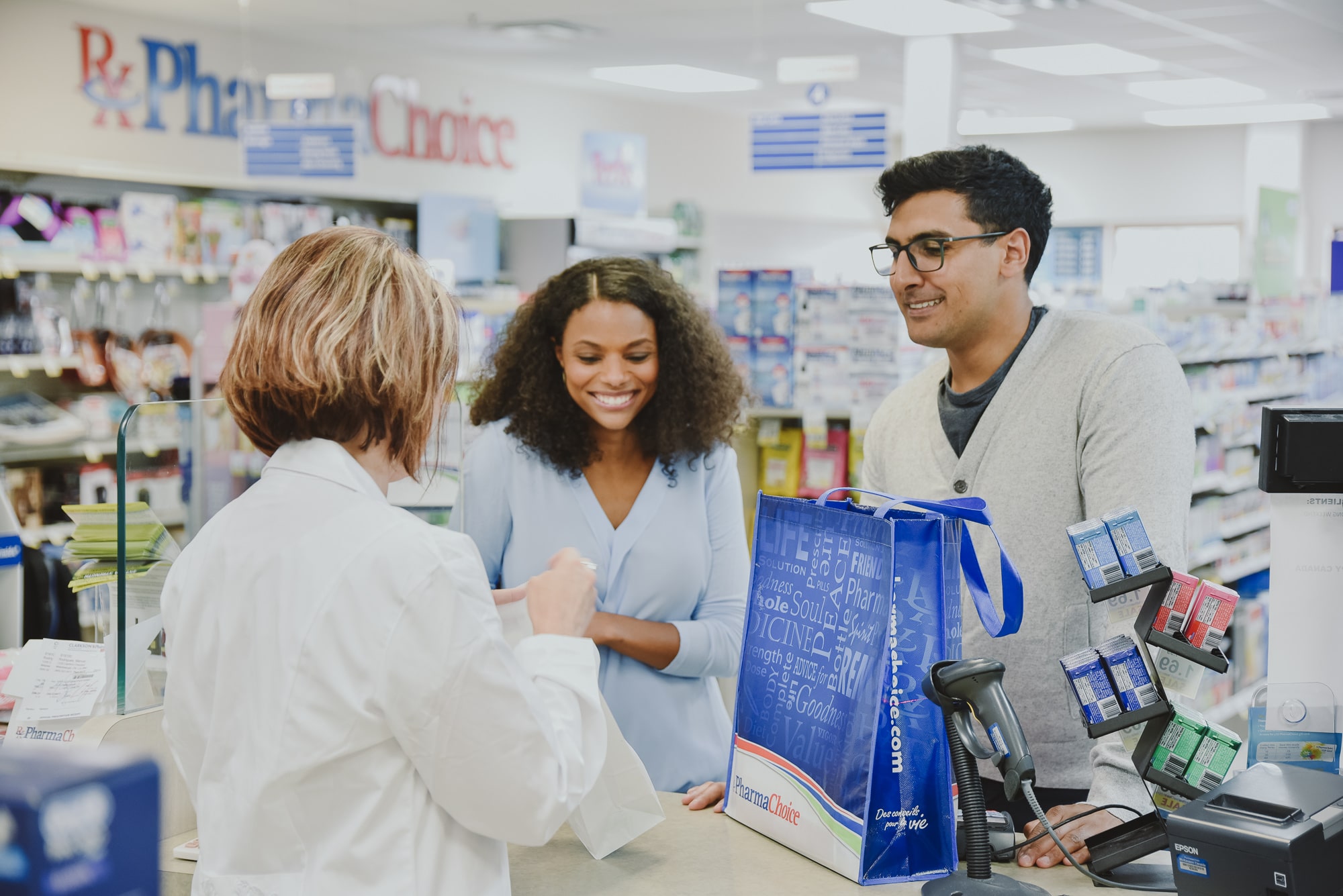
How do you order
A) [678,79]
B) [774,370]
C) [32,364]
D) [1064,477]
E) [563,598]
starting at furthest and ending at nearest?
[678,79] < [32,364] < [774,370] < [1064,477] < [563,598]

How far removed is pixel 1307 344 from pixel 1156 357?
22.6 feet

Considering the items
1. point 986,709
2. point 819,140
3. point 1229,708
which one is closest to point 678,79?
point 819,140

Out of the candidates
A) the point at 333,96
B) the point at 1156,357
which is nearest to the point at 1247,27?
the point at 333,96

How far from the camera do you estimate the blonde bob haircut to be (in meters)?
1.19

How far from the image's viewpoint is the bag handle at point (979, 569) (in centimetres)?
149

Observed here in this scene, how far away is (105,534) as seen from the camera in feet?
5.74

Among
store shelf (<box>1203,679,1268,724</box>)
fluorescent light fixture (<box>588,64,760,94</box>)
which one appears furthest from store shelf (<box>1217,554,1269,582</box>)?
fluorescent light fixture (<box>588,64,760,94</box>)

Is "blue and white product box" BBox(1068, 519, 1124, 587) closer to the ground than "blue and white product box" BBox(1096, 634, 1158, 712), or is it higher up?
higher up

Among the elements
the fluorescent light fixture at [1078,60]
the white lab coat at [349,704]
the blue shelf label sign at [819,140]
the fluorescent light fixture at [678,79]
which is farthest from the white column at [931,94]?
the white lab coat at [349,704]

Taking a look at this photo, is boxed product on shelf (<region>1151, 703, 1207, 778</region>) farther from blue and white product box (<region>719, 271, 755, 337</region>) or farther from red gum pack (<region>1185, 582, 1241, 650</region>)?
blue and white product box (<region>719, 271, 755, 337</region>)

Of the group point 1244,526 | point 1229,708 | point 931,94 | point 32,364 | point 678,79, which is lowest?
point 1229,708

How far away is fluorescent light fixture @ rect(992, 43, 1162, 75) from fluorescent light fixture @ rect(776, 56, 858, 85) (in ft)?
10.3

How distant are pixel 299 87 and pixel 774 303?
13.1ft

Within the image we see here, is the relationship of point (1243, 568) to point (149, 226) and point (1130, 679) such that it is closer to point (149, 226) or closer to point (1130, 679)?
point (1130, 679)
